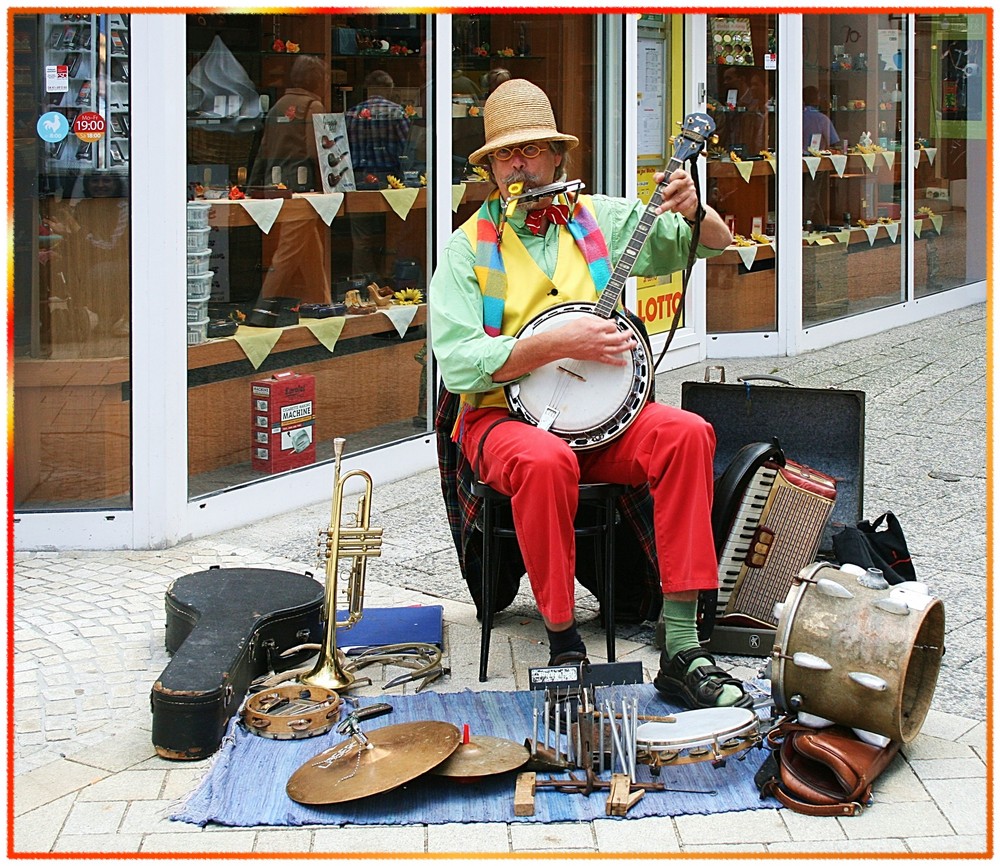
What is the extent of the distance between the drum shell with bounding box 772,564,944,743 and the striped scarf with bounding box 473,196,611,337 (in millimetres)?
1120

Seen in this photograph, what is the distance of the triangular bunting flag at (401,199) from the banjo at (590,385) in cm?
241

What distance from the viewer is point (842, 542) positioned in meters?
4.00

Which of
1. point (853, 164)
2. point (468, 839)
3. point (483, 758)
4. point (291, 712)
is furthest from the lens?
point (853, 164)

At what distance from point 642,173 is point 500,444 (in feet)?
15.0

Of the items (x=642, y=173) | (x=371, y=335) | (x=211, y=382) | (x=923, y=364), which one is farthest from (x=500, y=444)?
(x=923, y=364)

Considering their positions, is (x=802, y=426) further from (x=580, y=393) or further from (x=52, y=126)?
(x=52, y=126)

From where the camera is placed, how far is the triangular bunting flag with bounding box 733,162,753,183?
8.45m

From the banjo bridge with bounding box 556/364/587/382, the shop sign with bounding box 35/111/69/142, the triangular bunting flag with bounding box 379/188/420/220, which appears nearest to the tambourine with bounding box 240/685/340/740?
the banjo bridge with bounding box 556/364/587/382

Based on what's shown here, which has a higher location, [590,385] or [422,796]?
[590,385]

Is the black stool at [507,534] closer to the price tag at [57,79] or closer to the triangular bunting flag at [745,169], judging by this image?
the price tag at [57,79]

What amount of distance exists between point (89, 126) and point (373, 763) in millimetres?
2616

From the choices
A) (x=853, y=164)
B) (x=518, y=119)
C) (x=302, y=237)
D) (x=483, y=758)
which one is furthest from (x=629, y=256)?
(x=853, y=164)

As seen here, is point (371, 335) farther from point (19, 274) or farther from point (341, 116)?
point (19, 274)

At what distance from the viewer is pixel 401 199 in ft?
20.3
